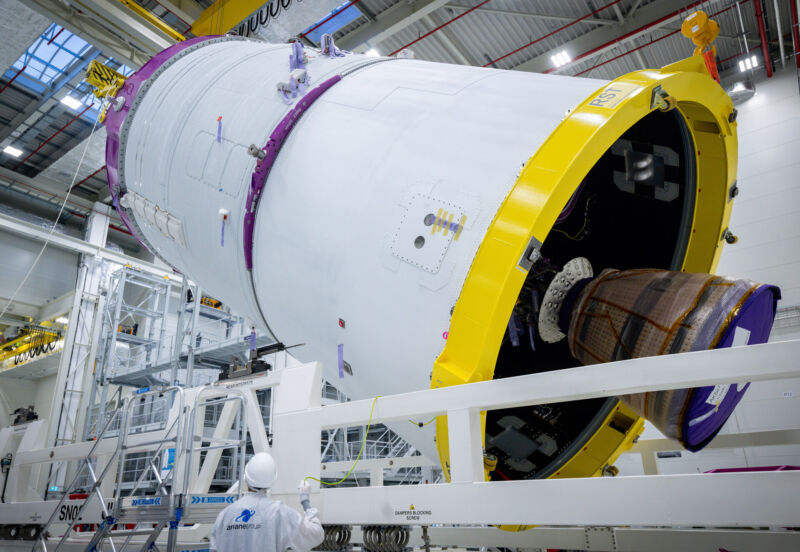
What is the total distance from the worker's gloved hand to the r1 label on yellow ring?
203cm

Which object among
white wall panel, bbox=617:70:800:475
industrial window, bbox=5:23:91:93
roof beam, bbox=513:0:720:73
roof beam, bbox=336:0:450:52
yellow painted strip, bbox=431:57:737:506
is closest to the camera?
yellow painted strip, bbox=431:57:737:506

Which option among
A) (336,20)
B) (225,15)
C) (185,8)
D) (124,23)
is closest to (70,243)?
(185,8)

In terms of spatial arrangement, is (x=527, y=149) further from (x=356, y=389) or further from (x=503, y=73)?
(x=356, y=389)

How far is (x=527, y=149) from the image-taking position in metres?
2.27

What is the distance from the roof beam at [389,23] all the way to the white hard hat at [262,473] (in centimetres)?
966

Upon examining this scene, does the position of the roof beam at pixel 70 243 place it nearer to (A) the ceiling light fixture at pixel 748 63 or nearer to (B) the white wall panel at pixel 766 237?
(B) the white wall panel at pixel 766 237

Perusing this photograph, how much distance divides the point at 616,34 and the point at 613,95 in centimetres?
1031

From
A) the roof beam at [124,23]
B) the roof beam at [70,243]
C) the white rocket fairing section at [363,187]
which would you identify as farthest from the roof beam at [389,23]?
the roof beam at [70,243]

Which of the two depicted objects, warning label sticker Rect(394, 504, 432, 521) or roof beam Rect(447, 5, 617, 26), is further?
roof beam Rect(447, 5, 617, 26)

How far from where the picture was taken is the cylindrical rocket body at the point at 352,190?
230 centimetres

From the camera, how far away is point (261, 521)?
9.02 feet

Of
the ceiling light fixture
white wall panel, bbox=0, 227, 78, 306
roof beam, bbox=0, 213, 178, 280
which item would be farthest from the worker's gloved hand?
white wall panel, bbox=0, 227, 78, 306

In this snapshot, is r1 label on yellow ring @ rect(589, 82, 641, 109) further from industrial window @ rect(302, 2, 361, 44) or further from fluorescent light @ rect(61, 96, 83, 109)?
fluorescent light @ rect(61, 96, 83, 109)

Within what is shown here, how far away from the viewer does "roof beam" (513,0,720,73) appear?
10352 mm
